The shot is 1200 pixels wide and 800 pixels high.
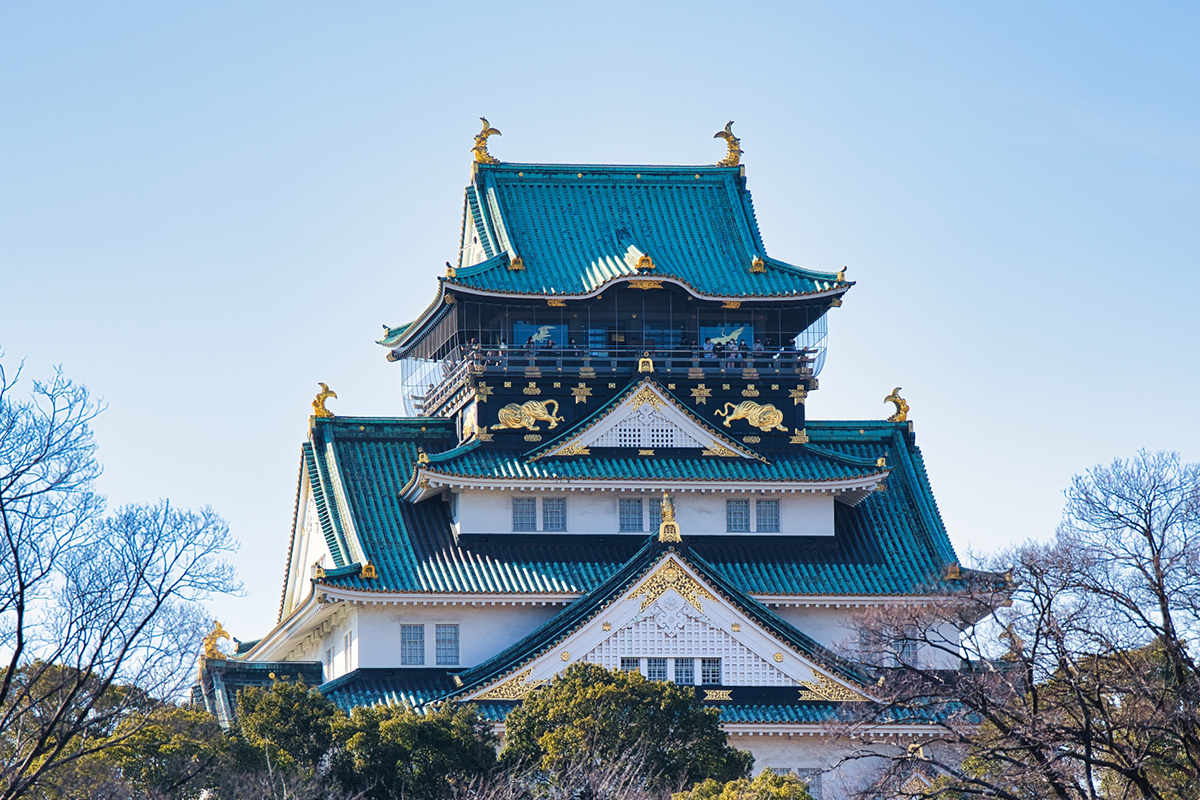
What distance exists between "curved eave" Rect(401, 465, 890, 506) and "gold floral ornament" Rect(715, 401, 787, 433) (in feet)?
6.56

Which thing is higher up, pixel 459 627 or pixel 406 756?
pixel 459 627

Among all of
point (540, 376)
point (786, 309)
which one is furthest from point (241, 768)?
point (786, 309)

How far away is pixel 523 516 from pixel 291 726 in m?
14.2

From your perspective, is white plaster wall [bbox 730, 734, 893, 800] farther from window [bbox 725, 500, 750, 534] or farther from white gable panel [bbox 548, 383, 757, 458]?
white gable panel [bbox 548, 383, 757, 458]

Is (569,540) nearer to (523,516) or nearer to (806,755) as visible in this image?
(523,516)

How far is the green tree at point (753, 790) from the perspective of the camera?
39.0m

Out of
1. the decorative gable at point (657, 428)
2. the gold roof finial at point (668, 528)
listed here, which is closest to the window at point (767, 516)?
the decorative gable at point (657, 428)

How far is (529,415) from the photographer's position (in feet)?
185

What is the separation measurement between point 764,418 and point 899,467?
4.73 m

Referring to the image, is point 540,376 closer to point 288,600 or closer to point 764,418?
point 764,418

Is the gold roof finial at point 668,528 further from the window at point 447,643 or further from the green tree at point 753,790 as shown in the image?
the green tree at point 753,790

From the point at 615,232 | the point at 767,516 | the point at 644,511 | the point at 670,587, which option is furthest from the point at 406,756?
the point at 615,232

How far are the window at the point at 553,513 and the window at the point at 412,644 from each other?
437 centimetres

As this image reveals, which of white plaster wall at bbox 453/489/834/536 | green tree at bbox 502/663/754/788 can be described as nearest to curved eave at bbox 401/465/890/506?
white plaster wall at bbox 453/489/834/536
